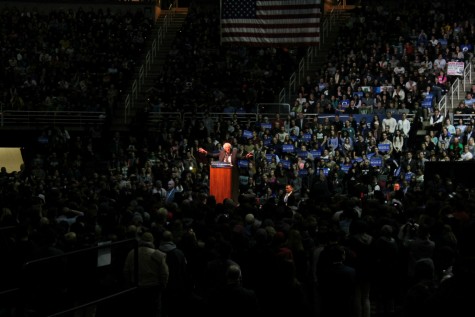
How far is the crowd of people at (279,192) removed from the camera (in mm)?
10680

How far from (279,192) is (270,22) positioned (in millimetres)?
6383

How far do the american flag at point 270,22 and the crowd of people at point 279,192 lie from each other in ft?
8.38

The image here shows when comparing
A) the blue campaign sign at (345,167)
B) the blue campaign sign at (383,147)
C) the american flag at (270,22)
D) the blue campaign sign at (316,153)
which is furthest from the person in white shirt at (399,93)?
the blue campaign sign at (345,167)

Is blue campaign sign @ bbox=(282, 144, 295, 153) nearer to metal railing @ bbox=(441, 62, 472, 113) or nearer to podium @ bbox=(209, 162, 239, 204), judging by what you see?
metal railing @ bbox=(441, 62, 472, 113)

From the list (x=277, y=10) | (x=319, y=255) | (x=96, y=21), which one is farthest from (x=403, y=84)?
(x=319, y=255)

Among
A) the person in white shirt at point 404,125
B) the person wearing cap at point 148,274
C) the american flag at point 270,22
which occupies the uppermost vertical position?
the american flag at point 270,22

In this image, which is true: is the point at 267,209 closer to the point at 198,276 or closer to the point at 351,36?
the point at 198,276

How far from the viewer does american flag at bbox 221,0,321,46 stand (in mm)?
28156

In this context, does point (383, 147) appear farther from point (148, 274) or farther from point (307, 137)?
point (148, 274)

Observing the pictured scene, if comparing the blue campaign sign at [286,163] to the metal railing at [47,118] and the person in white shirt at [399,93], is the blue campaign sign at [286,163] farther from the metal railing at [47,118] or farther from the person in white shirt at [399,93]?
the metal railing at [47,118]

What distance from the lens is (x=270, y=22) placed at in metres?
28.8

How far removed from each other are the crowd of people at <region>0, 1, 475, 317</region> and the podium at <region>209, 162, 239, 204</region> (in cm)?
29

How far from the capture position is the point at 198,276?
453 inches

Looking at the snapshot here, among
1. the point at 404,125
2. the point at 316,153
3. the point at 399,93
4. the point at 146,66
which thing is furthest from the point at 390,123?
the point at 146,66
